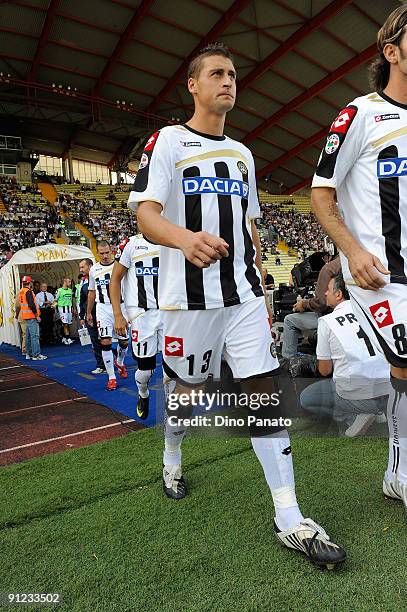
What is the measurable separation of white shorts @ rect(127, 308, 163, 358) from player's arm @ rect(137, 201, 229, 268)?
2774 mm

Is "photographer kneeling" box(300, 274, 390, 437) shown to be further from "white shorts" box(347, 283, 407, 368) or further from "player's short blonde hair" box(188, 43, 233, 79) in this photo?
"player's short blonde hair" box(188, 43, 233, 79)

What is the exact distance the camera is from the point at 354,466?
3.00 meters

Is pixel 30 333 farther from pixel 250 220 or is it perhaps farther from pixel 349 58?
pixel 349 58

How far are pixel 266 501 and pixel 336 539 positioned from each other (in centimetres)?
51

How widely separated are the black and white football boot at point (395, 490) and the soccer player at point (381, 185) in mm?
674

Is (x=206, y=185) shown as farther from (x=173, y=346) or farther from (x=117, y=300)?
(x=117, y=300)

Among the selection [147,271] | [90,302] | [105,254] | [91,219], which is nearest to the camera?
[147,271]

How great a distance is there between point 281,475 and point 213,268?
3.43 ft

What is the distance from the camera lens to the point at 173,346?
7.77 ft

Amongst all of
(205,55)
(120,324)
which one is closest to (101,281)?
(120,324)

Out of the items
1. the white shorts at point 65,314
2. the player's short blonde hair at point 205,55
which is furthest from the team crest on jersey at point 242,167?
the white shorts at point 65,314

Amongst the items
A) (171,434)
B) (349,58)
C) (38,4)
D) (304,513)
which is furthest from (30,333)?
(349,58)

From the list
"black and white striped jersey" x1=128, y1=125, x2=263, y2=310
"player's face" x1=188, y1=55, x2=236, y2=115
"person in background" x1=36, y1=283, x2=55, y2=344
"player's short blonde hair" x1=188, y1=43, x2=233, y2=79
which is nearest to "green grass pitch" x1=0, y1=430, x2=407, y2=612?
"black and white striped jersey" x1=128, y1=125, x2=263, y2=310

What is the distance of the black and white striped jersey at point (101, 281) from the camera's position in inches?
280
